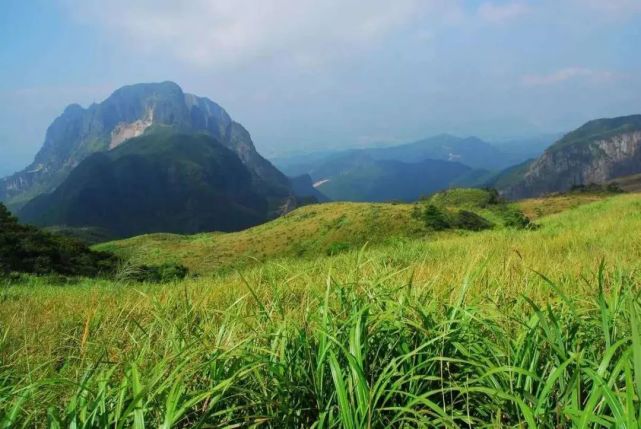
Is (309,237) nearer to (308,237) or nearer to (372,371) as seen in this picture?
(308,237)

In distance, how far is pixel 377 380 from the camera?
259 centimetres

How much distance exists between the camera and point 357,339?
2.51 metres

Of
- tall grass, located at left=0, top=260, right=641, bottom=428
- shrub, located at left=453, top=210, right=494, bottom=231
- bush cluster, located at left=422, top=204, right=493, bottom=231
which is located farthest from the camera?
bush cluster, located at left=422, top=204, right=493, bottom=231

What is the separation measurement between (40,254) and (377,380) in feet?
84.9

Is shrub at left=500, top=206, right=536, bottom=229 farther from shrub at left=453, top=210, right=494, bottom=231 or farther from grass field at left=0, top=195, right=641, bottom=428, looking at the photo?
grass field at left=0, top=195, right=641, bottom=428

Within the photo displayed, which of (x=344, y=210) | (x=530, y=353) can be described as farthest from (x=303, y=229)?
(x=530, y=353)

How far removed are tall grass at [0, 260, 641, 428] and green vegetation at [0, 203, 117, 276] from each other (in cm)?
1998

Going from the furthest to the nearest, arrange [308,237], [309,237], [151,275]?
[308,237] < [309,237] < [151,275]

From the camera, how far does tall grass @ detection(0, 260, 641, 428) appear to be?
2.13 m

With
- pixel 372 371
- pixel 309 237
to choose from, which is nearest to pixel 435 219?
pixel 309 237

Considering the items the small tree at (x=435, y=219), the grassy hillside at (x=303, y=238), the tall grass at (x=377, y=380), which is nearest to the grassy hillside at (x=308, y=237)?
the grassy hillside at (x=303, y=238)

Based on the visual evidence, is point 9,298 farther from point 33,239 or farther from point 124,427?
point 33,239

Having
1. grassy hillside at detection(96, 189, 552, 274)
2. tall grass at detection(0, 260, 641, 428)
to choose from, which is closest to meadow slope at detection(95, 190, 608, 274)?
grassy hillside at detection(96, 189, 552, 274)

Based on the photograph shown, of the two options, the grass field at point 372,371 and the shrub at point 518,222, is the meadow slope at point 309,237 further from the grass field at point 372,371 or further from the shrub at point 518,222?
the grass field at point 372,371
